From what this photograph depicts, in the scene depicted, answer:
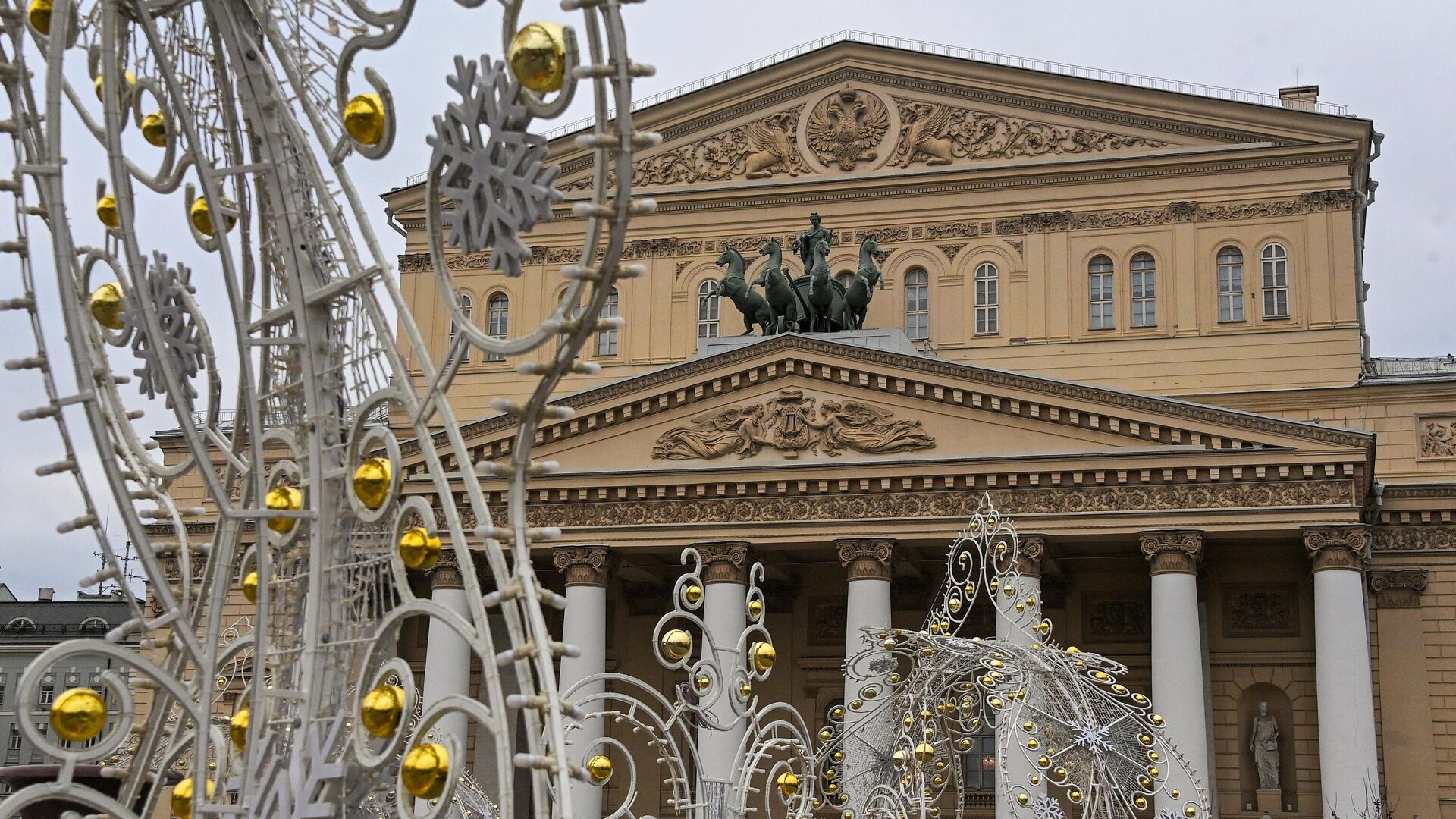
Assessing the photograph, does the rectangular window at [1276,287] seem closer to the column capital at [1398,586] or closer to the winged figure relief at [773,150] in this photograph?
→ the column capital at [1398,586]

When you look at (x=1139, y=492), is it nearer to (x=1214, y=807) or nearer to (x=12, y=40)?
(x=1214, y=807)

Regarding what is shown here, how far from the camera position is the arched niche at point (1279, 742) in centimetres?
3484

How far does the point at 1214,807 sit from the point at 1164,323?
34.2 ft

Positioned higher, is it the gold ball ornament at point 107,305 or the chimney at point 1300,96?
the chimney at point 1300,96

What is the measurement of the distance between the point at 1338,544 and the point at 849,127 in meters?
15.1

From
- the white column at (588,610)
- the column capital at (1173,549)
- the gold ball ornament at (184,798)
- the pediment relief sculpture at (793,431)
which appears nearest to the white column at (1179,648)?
the column capital at (1173,549)

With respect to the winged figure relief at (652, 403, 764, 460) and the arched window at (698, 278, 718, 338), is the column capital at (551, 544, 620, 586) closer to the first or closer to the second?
the winged figure relief at (652, 403, 764, 460)

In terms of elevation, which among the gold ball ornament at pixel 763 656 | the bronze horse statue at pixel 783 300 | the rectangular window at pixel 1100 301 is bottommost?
the gold ball ornament at pixel 763 656

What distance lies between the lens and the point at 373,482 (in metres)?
8.47

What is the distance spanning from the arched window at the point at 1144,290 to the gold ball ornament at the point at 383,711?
33003mm

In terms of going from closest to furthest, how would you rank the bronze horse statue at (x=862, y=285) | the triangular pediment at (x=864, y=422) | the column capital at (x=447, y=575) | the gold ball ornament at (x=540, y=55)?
1. the gold ball ornament at (x=540, y=55)
2. the triangular pediment at (x=864, y=422)
3. the column capital at (x=447, y=575)
4. the bronze horse statue at (x=862, y=285)

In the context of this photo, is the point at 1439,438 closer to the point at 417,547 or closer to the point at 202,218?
the point at 202,218

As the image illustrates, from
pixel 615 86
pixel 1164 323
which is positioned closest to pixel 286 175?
pixel 615 86

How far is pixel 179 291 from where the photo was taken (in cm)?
1006
